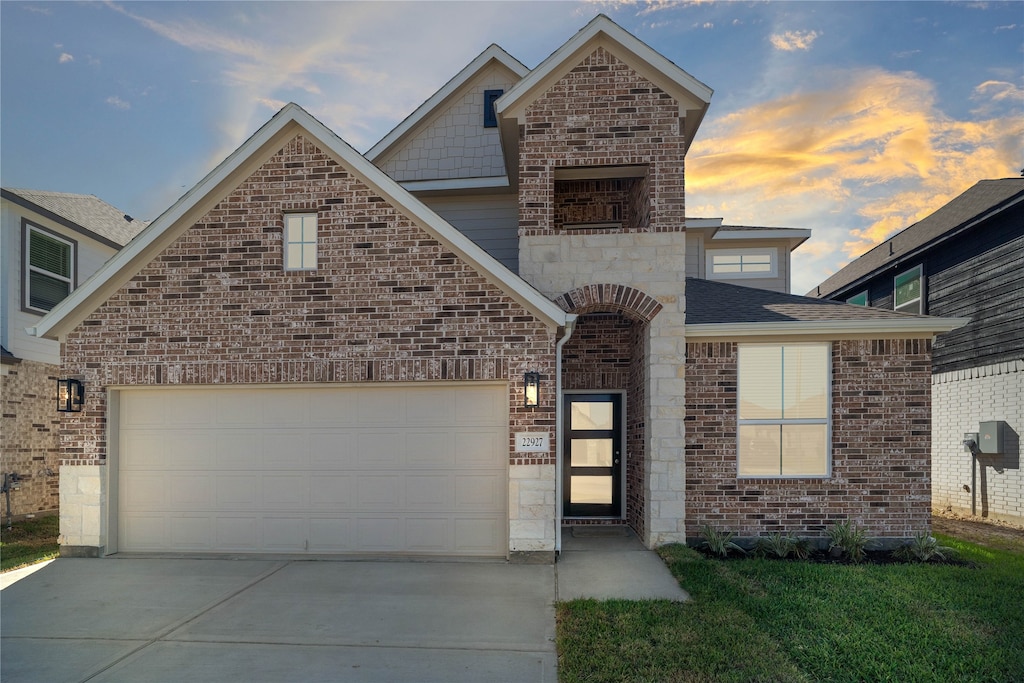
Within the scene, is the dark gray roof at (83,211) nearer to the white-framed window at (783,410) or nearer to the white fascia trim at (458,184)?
the white fascia trim at (458,184)

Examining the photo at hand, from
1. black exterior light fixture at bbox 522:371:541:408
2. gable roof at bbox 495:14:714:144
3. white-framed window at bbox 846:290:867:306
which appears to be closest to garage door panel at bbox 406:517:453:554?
black exterior light fixture at bbox 522:371:541:408

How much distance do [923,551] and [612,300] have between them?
17.6 ft

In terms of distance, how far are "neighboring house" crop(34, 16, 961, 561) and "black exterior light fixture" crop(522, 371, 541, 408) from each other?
4 centimetres

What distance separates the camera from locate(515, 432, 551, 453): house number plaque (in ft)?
26.1

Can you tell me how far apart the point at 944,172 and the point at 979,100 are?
3142mm

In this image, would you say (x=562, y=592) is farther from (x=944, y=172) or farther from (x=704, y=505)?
(x=944, y=172)

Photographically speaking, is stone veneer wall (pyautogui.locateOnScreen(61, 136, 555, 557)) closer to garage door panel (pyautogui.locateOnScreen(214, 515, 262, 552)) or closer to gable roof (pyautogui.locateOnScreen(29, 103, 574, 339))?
gable roof (pyautogui.locateOnScreen(29, 103, 574, 339))

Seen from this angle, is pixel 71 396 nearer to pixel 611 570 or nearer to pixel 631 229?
pixel 611 570

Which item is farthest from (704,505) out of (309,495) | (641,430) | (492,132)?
(492,132)

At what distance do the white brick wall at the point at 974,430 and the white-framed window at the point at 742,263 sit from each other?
15.3 feet

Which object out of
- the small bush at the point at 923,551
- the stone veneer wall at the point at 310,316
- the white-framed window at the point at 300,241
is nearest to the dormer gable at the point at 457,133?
the white-framed window at the point at 300,241

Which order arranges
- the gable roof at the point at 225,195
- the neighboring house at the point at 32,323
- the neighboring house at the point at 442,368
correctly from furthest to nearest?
the neighboring house at the point at 32,323, the neighboring house at the point at 442,368, the gable roof at the point at 225,195

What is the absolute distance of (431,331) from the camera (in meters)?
8.21

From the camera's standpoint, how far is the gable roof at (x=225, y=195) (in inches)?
319
